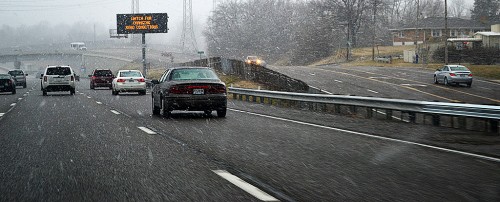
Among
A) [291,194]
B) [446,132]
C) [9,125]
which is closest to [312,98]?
[446,132]

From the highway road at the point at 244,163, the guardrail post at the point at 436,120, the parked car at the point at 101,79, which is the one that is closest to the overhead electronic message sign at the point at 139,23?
the parked car at the point at 101,79

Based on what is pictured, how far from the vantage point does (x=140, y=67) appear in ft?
349

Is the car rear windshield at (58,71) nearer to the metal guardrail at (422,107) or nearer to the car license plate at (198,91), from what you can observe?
the metal guardrail at (422,107)

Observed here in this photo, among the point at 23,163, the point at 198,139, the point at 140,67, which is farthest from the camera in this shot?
the point at 140,67

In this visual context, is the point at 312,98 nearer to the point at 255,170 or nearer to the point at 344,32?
the point at 255,170

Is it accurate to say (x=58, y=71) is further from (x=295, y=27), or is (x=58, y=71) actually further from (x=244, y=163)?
(x=295, y=27)

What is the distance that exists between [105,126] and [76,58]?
14139 centimetres

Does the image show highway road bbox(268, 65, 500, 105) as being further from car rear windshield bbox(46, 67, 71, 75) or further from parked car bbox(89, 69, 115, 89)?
car rear windshield bbox(46, 67, 71, 75)

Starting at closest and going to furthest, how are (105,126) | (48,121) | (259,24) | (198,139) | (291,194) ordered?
(291,194) < (198,139) < (105,126) < (48,121) < (259,24)

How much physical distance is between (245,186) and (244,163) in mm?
1747

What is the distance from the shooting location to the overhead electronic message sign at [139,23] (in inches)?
2479

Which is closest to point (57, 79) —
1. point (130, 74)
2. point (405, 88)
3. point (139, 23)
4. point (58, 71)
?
point (58, 71)

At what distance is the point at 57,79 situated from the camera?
3450cm

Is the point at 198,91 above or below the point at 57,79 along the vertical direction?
below
